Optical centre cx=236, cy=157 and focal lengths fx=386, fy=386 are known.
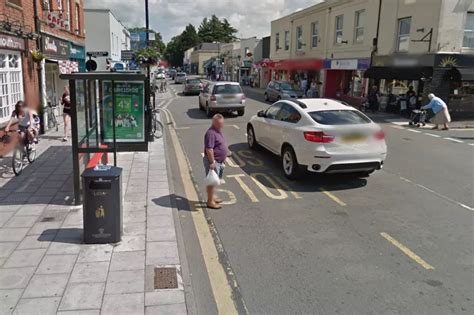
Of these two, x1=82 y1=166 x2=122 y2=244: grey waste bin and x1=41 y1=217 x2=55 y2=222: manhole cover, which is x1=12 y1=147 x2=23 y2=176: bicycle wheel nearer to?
x1=41 y1=217 x2=55 y2=222: manhole cover

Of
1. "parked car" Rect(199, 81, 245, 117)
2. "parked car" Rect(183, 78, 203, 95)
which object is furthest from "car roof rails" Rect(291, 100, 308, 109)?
"parked car" Rect(183, 78, 203, 95)

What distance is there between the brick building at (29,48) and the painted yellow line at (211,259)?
5794mm


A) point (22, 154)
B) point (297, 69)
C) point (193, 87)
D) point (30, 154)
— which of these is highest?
point (297, 69)

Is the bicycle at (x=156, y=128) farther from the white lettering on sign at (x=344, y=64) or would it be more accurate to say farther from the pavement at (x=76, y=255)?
the white lettering on sign at (x=344, y=64)

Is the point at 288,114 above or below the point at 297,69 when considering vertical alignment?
below

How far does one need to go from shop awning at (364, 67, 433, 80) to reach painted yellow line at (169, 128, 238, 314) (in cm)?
1366

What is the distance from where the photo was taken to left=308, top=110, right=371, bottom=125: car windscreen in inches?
283

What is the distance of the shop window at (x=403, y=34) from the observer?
60.4 ft

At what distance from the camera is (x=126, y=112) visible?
21.9 feet

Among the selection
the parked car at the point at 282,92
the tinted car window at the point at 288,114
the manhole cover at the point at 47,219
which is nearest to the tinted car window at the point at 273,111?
the tinted car window at the point at 288,114

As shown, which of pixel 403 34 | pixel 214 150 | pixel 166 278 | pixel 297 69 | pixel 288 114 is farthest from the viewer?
pixel 297 69

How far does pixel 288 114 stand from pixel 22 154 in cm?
552

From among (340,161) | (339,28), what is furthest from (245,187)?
(339,28)

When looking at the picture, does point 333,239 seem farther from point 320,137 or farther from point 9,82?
point 9,82
